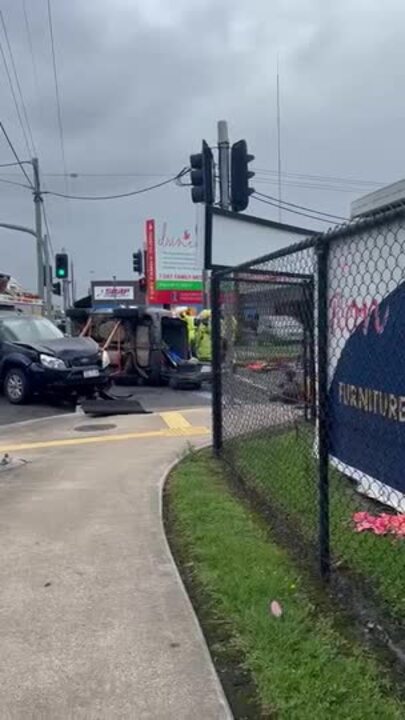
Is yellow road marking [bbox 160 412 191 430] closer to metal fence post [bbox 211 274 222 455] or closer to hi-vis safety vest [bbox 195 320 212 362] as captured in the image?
metal fence post [bbox 211 274 222 455]

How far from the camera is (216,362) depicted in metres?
7.30

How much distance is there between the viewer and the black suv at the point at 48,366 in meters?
13.2

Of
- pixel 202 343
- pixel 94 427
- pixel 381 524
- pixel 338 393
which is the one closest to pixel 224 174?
pixel 94 427

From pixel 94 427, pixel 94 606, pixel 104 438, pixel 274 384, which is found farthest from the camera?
pixel 94 427

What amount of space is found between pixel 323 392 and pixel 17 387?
10.1 metres

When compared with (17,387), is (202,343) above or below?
above

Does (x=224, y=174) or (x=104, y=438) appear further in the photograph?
(x=224, y=174)

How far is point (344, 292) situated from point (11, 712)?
10.0 ft

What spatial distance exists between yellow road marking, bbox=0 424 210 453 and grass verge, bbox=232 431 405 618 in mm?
2634

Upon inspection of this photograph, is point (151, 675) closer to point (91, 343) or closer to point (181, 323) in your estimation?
point (91, 343)

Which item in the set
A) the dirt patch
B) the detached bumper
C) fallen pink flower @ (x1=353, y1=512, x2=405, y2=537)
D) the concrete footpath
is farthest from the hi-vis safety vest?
fallen pink flower @ (x1=353, y1=512, x2=405, y2=537)

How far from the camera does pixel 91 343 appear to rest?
1425 centimetres

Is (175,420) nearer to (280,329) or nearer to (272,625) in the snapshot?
(280,329)

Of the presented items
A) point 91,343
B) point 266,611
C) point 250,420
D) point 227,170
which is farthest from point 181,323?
point 266,611
